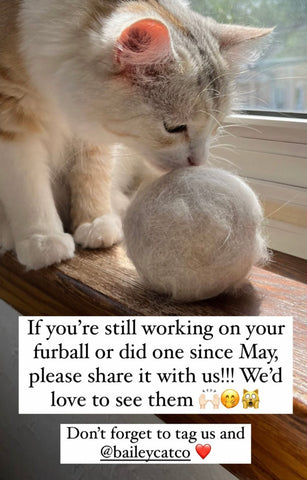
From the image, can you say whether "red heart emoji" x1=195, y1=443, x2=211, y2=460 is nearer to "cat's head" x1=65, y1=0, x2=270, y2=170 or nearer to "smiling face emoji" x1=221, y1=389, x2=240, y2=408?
"smiling face emoji" x1=221, y1=389, x2=240, y2=408

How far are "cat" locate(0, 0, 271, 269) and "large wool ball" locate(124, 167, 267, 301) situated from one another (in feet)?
0.38

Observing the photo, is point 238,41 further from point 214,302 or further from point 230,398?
point 230,398

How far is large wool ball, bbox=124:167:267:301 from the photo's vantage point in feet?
1.73

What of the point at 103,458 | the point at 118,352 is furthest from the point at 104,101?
the point at 103,458

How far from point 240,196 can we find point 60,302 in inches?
11.3

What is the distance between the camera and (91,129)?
0.73 m

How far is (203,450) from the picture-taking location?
52 cm

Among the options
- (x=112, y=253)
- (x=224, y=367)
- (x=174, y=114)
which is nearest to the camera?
(x=224, y=367)

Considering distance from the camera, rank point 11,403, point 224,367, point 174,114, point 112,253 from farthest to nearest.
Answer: point 11,403, point 112,253, point 174,114, point 224,367

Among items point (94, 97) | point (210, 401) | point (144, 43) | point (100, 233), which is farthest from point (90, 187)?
point (210, 401)

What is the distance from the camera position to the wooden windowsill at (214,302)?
439mm

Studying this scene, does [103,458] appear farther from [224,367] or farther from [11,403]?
[11,403]

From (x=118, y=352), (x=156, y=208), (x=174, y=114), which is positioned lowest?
(x=118, y=352)

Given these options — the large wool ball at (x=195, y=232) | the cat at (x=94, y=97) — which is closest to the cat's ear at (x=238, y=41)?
the cat at (x=94, y=97)
